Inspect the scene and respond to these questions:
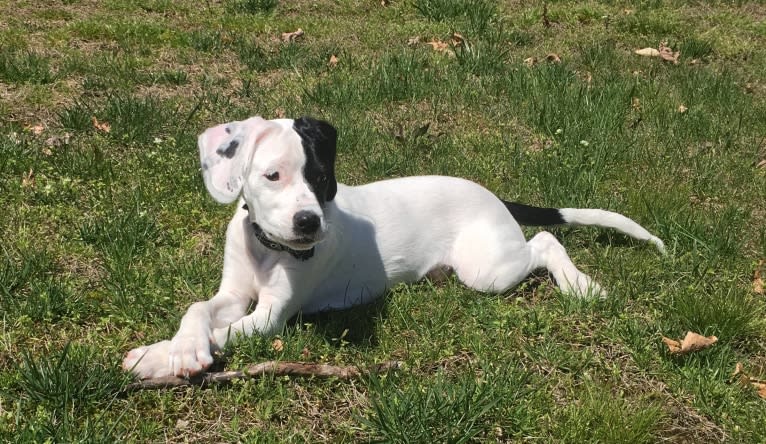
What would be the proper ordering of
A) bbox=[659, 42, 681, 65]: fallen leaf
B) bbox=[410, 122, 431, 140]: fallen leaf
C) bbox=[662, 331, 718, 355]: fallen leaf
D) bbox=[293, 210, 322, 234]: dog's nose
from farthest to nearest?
bbox=[659, 42, 681, 65]: fallen leaf → bbox=[410, 122, 431, 140]: fallen leaf → bbox=[662, 331, 718, 355]: fallen leaf → bbox=[293, 210, 322, 234]: dog's nose

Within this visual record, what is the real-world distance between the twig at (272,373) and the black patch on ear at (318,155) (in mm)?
633

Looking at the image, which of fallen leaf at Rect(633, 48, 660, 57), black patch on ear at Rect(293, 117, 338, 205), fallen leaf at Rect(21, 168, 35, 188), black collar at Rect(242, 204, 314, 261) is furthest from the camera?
fallen leaf at Rect(633, 48, 660, 57)

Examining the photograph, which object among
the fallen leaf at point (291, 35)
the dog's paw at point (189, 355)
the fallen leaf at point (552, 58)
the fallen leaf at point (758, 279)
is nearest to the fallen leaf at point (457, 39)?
the fallen leaf at point (552, 58)

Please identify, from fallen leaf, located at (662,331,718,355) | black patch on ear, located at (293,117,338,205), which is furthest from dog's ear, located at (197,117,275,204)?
fallen leaf, located at (662,331,718,355)

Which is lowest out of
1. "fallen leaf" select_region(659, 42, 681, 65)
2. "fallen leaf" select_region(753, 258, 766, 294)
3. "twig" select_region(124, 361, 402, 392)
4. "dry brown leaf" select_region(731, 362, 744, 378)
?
"fallen leaf" select_region(659, 42, 681, 65)

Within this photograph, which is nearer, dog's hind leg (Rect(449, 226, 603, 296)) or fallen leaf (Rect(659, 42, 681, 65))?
dog's hind leg (Rect(449, 226, 603, 296))

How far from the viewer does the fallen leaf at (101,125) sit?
5.01 metres

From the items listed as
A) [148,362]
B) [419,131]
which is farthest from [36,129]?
[148,362]

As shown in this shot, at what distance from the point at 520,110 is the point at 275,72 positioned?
1.98 m

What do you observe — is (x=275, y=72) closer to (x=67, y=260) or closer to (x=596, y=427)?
(x=67, y=260)

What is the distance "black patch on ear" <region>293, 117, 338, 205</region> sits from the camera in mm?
2957

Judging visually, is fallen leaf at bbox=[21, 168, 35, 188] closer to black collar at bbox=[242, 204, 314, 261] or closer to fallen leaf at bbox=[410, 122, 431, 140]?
black collar at bbox=[242, 204, 314, 261]

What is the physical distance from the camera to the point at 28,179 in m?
4.35

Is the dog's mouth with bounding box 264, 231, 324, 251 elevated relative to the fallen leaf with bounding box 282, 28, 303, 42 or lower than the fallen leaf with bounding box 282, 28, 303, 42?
elevated
